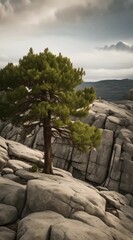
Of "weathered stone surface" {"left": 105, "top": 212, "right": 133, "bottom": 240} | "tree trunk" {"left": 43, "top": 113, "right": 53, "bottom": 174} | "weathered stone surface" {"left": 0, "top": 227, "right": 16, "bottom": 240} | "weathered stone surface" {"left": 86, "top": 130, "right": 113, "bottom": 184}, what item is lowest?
"weathered stone surface" {"left": 86, "top": 130, "right": 113, "bottom": 184}

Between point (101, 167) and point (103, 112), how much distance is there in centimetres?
1223

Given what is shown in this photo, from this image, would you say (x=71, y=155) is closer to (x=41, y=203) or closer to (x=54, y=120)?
(x=54, y=120)

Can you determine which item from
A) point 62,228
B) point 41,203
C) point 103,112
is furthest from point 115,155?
point 62,228

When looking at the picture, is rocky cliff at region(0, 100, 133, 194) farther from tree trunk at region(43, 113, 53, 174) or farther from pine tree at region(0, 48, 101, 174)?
pine tree at region(0, 48, 101, 174)

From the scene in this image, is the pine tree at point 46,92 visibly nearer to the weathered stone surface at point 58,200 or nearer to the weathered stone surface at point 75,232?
the weathered stone surface at point 58,200

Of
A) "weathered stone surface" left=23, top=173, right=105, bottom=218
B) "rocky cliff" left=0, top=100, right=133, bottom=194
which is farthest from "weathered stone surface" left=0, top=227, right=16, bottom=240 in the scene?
"rocky cliff" left=0, top=100, right=133, bottom=194

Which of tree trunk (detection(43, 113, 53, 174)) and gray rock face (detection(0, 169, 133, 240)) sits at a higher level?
tree trunk (detection(43, 113, 53, 174))

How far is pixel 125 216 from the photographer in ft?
82.9

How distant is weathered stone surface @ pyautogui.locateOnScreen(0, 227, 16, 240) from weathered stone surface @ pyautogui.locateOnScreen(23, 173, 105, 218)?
2.64m

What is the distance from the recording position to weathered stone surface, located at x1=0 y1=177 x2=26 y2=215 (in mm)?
21375

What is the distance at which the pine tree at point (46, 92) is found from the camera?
25.2 m

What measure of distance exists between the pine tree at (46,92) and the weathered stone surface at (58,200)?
5.78 meters

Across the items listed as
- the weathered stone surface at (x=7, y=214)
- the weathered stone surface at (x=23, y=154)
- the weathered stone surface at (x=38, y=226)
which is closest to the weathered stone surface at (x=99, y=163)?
the weathered stone surface at (x=23, y=154)

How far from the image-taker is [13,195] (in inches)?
857
